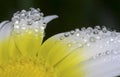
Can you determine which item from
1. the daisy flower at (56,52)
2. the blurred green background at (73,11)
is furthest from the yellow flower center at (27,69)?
the blurred green background at (73,11)

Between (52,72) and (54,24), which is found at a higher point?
(54,24)

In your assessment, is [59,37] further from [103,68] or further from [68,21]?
[68,21]

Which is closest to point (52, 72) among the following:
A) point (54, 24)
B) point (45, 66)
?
point (45, 66)

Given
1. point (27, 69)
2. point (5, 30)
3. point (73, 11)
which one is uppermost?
point (73, 11)

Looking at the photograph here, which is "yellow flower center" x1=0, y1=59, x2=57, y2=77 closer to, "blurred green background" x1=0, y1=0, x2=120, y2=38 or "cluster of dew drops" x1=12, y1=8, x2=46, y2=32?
"cluster of dew drops" x1=12, y1=8, x2=46, y2=32

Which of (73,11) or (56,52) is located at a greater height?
(73,11)

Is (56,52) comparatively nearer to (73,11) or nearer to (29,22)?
(29,22)

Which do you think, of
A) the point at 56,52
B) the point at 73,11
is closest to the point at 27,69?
the point at 56,52
